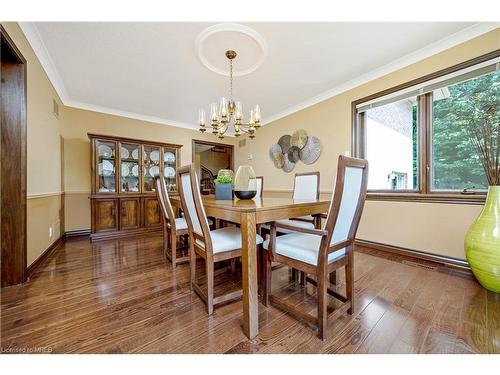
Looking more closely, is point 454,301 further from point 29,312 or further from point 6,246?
point 6,246

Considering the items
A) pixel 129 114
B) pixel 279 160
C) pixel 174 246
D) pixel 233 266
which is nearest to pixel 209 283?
pixel 233 266

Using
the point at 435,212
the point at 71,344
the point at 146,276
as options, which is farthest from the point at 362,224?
the point at 71,344

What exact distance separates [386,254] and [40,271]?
12.7ft

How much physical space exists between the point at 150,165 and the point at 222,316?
3.32 meters

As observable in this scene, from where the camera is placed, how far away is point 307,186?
2.38 meters

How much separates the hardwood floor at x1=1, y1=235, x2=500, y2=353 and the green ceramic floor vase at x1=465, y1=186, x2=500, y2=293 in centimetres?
14

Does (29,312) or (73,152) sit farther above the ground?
(73,152)

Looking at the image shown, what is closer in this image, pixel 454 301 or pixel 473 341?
pixel 473 341

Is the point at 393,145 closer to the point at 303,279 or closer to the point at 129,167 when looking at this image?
the point at 303,279

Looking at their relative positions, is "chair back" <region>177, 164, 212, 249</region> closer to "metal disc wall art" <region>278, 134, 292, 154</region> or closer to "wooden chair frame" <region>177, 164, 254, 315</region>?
"wooden chair frame" <region>177, 164, 254, 315</region>

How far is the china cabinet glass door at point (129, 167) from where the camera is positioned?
3.55m

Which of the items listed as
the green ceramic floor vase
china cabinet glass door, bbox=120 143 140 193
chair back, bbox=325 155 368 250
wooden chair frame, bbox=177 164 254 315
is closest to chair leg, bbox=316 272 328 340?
chair back, bbox=325 155 368 250

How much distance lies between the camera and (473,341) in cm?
109

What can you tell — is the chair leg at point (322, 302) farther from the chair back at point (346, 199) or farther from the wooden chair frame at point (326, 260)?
the chair back at point (346, 199)
